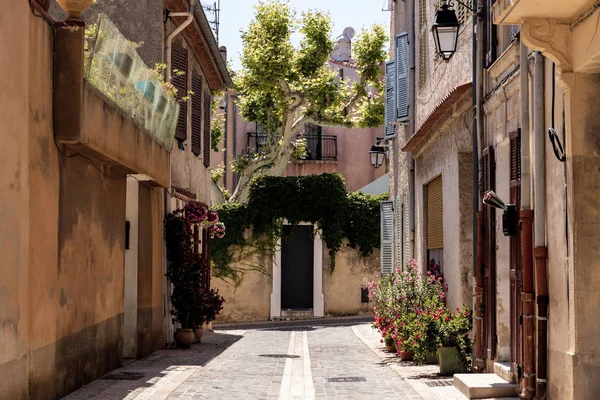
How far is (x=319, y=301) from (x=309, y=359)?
548 inches

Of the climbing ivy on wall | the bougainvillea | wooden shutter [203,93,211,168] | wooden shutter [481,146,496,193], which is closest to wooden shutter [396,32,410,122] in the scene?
Result: the bougainvillea

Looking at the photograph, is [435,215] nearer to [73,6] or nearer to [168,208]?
[168,208]

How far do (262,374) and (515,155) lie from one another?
496 cm

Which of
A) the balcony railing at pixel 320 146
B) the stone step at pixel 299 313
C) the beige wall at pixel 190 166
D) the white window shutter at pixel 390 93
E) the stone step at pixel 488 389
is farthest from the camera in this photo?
the balcony railing at pixel 320 146

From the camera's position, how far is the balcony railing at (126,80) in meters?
10.7

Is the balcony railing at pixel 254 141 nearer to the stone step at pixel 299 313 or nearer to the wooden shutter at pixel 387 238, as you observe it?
the stone step at pixel 299 313

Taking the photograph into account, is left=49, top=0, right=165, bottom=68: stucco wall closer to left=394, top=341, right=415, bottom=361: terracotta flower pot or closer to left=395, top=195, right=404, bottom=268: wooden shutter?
left=394, top=341, right=415, bottom=361: terracotta flower pot

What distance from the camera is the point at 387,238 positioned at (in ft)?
76.3

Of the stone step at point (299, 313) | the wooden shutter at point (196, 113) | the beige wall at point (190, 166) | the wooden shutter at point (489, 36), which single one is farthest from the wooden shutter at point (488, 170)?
the stone step at point (299, 313)

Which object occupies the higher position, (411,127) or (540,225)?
(411,127)

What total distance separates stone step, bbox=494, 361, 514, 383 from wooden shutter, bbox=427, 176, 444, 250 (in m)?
4.88

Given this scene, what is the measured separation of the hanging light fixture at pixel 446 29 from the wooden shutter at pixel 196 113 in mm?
8895

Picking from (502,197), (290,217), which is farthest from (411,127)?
(290,217)

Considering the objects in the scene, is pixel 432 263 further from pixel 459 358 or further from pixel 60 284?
pixel 60 284
